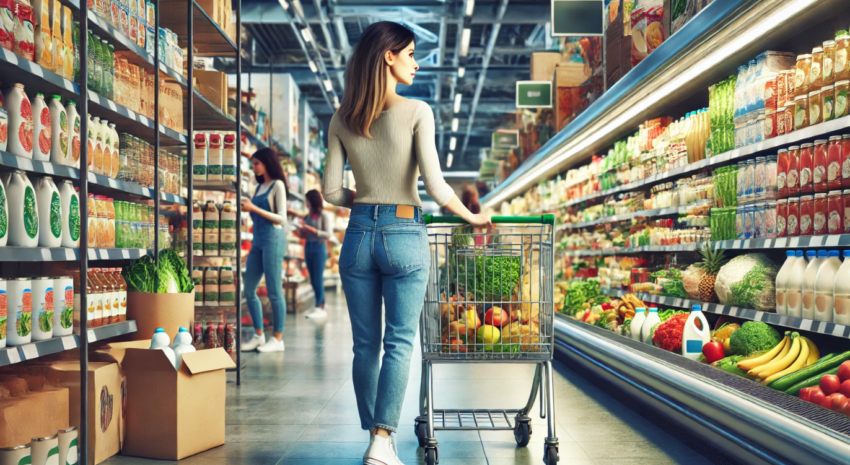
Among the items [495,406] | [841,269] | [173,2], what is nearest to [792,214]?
[841,269]

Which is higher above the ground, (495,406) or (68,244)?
(68,244)

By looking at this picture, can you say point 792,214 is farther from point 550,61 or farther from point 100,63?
point 550,61

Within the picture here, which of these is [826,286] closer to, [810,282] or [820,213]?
[810,282]

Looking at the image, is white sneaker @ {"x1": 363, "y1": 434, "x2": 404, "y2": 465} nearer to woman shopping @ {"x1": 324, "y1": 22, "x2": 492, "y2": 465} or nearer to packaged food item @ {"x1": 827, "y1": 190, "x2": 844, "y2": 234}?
woman shopping @ {"x1": 324, "y1": 22, "x2": 492, "y2": 465}

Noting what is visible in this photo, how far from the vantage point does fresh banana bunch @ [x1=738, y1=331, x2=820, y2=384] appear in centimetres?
286

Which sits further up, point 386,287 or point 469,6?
point 469,6

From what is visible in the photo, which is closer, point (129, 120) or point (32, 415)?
point (32, 415)

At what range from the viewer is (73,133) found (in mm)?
2762

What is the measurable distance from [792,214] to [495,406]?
175 centimetres

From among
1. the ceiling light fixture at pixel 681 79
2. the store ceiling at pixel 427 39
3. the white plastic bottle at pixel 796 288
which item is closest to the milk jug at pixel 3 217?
the ceiling light fixture at pixel 681 79

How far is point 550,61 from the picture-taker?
839cm

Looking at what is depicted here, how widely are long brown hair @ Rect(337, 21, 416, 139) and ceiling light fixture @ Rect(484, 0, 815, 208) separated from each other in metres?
1.52

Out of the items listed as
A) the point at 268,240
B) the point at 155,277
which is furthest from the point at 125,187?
the point at 268,240

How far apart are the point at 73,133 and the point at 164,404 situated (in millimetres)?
1088
